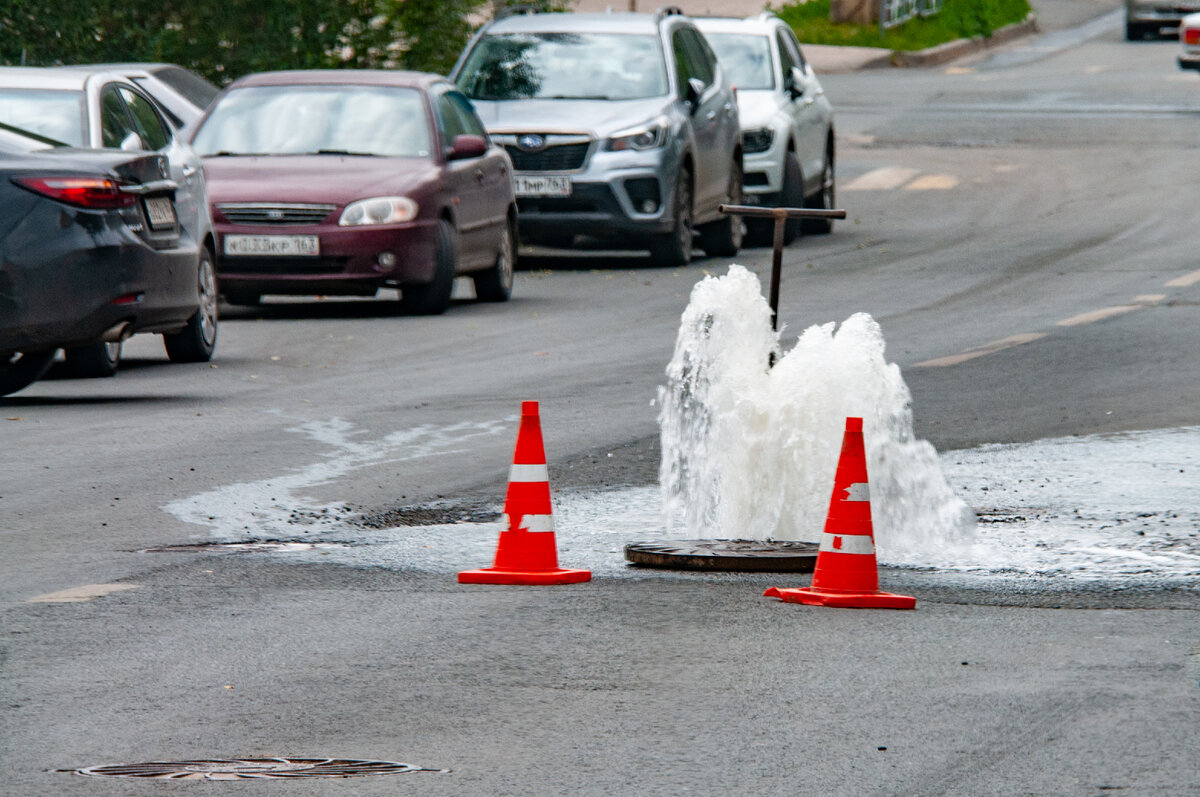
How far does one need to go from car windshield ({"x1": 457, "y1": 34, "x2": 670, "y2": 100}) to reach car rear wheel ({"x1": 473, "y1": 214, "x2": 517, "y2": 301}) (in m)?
2.74

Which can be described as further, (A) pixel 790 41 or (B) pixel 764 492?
(A) pixel 790 41

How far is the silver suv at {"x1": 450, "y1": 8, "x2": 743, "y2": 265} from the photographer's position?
19328 mm

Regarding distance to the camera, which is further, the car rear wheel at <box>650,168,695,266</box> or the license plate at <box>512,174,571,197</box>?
the car rear wheel at <box>650,168,695,266</box>

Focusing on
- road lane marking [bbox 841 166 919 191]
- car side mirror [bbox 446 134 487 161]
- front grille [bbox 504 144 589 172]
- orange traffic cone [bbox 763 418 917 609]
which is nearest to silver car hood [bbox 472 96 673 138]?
front grille [bbox 504 144 589 172]

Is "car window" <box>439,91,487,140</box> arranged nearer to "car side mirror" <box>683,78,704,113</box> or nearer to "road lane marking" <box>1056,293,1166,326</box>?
"car side mirror" <box>683,78,704,113</box>

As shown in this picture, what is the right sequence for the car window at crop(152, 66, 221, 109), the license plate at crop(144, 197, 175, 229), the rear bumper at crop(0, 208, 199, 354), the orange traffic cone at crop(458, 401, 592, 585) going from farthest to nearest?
the car window at crop(152, 66, 221, 109) < the license plate at crop(144, 197, 175, 229) < the rear bumper at crop(0, 208, 199, 354) < the orange traffic cone at crop(458, 401, 592, 585)

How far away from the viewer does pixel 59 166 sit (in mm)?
11023

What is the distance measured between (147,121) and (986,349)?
490cm

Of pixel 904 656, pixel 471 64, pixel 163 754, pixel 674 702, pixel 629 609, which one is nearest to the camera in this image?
pixel 163 754

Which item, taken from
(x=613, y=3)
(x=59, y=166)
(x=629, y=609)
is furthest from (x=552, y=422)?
(x=613, y=3)

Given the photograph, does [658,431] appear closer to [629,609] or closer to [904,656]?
[629,609]

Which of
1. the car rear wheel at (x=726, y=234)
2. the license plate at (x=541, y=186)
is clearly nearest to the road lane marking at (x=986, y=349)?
the license plate at (x=541, y=186)

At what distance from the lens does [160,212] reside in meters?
12.0

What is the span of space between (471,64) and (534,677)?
1518 centimetres
